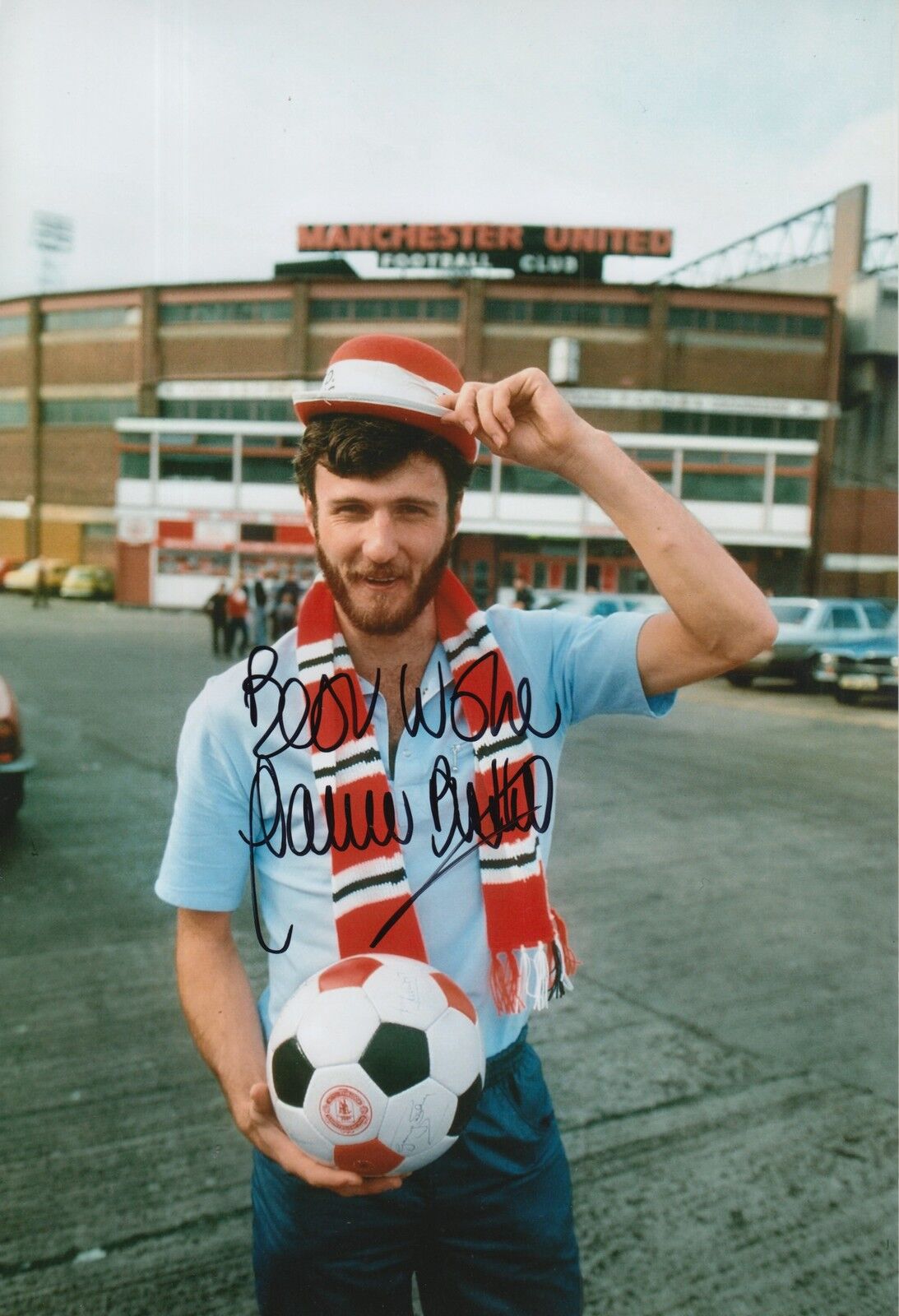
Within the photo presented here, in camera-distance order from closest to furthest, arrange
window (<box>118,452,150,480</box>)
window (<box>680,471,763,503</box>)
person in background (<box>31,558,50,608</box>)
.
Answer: person in background (<box>31,558,50,608</box>) < window (<box>680,471,763,503</box>) < window (<box>118,452,150,480</box>)

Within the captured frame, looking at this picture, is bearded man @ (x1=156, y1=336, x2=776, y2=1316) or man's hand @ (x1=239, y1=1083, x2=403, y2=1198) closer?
man's hand @ (x1=239, y1=1083, x2=403, y2=1198)

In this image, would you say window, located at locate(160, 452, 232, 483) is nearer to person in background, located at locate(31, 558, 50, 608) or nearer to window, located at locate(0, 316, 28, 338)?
person in background, located at locate(31, 558, 50, 608)

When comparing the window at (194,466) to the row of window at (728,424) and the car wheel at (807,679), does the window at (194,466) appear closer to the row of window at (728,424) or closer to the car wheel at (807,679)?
the row of window at (728,424)

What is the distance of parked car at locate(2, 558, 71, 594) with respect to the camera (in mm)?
31375

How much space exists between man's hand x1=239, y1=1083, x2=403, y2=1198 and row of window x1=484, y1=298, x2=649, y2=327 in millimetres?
34332

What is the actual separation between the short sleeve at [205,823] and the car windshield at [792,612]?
627 inches

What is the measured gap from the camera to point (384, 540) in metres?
1.48

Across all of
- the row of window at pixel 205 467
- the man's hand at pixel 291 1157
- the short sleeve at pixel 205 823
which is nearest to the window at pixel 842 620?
the short sleeve at pixel 205 823

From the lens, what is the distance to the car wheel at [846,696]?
14727 millimetres

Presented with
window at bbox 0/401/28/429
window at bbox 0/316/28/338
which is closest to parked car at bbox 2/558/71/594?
window at bbox 0/401/28/429

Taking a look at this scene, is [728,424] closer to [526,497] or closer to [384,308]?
[526,497]

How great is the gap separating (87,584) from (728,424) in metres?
22.6

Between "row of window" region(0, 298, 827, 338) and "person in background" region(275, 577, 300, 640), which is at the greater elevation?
"row of window" region(0, 298, 827, 338)

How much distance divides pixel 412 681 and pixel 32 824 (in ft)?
18.2
